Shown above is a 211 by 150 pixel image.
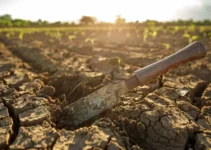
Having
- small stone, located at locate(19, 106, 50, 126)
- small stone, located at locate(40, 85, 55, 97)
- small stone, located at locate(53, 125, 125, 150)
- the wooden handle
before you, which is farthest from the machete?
small stone, located at locate(40, 85, 55, 97)

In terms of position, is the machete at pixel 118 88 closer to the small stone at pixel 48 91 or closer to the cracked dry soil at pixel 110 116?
the cracked dry soil at pixel 110 116

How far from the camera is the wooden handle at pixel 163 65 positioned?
2.64 m

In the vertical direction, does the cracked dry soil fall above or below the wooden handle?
below

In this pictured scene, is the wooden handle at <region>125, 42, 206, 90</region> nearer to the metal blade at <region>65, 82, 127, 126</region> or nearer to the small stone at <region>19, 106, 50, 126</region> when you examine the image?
the metal blade at <region>65, 82, 127, 126</region>

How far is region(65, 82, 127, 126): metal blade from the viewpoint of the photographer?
2.65 metres

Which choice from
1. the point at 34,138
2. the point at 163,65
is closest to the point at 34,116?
the point at 34,138

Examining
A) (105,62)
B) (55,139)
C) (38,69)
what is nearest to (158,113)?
(55,139)

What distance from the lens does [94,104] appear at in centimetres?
272

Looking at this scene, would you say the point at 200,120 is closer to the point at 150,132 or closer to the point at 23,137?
the point at 150,132

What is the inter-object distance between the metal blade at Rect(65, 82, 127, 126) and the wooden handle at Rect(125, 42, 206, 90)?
0.17 meters

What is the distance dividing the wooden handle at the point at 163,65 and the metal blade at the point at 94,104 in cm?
17

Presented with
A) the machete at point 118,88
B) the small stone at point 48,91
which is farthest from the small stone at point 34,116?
the small stone at point 48,91

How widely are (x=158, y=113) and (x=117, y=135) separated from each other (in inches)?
24.6

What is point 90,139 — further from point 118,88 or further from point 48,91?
point 48,91
